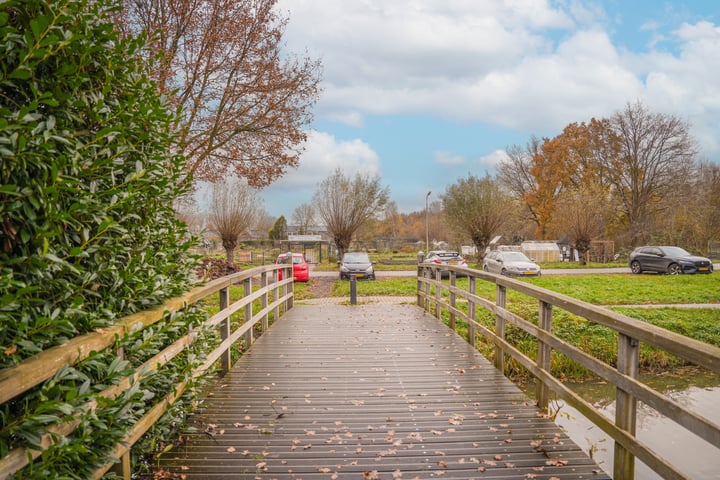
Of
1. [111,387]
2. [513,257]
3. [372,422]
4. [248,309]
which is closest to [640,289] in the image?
[513,257]

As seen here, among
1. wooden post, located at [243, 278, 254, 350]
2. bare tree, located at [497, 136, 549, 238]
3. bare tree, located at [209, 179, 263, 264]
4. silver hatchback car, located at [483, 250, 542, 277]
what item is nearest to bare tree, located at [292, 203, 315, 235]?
bare tree, located at [497, 136, 549, 238]

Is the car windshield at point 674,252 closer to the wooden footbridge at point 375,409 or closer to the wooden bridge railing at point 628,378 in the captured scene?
the wooden footbridge at point 375,409

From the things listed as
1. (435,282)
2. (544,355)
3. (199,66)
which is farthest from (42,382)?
(199,66)

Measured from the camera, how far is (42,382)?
1.97m

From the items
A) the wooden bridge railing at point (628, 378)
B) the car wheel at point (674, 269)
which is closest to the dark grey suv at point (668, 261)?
the car wheel at point (674, 269)

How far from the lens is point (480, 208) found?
2984cm

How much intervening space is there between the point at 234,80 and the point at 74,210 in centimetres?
1167

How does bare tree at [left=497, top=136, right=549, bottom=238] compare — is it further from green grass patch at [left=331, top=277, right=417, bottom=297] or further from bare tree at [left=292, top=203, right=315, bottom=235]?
green grass patch at [left=331, top=277, right=417, bottom=297]

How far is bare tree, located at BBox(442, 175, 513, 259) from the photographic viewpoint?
29781 mm

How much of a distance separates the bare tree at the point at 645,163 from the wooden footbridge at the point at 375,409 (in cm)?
3716

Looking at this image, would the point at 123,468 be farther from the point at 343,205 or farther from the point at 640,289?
the point at 343,205

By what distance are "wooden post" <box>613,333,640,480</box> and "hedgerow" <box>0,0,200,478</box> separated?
2.79 meters

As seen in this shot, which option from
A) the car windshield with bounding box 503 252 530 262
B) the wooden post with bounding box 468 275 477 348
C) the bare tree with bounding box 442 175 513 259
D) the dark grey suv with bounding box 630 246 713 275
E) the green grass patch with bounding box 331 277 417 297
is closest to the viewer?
the wooden post with bounding box 468 275 477 348

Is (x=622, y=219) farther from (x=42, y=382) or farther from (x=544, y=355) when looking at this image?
(x=42, y=382)
